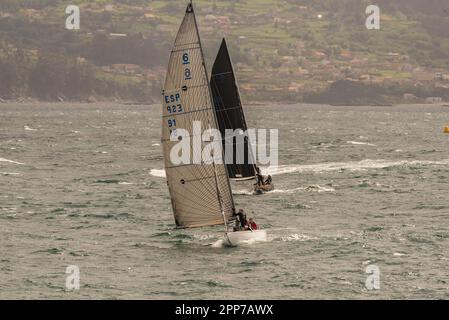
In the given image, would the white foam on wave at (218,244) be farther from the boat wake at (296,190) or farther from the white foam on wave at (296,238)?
the boat wake at (296,190)

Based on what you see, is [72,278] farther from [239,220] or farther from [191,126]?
[239,220]

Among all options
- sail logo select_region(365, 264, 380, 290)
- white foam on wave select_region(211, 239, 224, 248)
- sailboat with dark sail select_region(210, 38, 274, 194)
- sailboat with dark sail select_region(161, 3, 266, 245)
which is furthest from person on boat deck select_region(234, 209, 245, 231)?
sailboat with dark sail select_region(210, 38, 274, 194)

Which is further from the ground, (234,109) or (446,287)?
(234,109)

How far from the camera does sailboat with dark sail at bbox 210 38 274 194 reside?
277ft

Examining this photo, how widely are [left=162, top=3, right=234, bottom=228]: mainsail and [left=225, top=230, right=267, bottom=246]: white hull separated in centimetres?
106

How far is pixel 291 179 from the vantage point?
101188 mm

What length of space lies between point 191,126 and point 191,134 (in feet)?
1.40

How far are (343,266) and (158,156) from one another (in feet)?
264

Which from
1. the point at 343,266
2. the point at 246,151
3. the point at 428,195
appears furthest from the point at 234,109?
the point at 343,266

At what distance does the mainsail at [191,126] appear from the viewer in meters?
56.5

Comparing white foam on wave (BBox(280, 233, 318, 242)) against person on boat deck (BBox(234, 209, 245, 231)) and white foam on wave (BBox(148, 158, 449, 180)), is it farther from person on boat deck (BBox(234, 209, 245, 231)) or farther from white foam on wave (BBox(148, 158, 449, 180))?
white foam on wave (BBox(148, 158, 449, 180))

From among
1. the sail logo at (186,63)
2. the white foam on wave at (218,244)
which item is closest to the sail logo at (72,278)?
the white foam on wave at (218,244)
